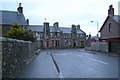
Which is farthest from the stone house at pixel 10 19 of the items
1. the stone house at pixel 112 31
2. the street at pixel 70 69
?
the street at pixel 70 69

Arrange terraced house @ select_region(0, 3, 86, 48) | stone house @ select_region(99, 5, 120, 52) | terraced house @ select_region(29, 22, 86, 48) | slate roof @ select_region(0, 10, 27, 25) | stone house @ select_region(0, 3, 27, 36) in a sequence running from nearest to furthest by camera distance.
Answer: stone house @ select_region(99, 5, 120, 52) → stone house @ select_region(0, 3, 27, 36) → slate roof @ select_region(0, 10, 27, 25) → terraced house @ select_region(0, 3, 86, 48) → terraced house @ select_region(29, 22, 86, 48)

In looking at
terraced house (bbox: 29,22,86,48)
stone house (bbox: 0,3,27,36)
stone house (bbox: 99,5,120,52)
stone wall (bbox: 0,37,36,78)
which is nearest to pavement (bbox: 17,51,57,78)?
stone wall (bbox: 0,37,36,78)

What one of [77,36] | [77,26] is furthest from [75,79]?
[77,26]

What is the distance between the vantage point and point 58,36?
2098 inches

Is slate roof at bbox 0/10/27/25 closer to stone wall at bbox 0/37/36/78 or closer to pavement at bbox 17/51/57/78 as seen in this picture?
pavement at bbox 17/51/57/78

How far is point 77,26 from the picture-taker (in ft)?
202

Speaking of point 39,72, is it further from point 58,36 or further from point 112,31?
point 58,36

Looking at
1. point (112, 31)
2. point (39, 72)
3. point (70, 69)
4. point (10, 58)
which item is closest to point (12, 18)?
point (112, 31)

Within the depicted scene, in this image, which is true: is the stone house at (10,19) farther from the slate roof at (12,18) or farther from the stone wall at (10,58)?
the stone wall at (10,58)

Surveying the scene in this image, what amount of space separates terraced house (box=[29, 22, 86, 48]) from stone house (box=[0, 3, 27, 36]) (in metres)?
14.8

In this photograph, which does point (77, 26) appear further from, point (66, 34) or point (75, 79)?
point (75, 79)

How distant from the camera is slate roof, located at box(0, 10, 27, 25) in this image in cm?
3228

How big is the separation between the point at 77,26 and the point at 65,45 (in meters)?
13.1

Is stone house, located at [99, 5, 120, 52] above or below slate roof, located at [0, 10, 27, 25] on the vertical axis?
below
